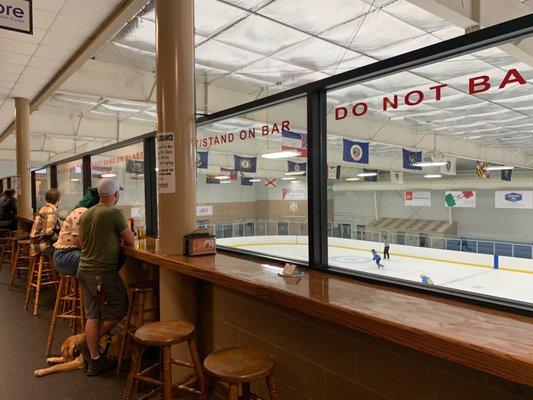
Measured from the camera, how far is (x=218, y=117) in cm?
302

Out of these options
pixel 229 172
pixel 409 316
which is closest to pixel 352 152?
pixel 409 316

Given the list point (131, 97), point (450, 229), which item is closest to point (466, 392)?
point (131, 97)

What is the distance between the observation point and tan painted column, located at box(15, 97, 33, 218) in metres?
6.88

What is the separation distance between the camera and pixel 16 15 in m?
2.98

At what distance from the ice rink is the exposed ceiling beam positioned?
5.74 metres

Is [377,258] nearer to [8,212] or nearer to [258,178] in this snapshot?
[258,178]

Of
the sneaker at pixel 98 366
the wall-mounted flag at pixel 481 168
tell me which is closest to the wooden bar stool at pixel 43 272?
the sneaker at pixel 98 366

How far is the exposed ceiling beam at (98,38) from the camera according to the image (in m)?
3.58

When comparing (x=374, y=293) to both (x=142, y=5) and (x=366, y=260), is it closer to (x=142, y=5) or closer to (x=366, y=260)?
(x=142, y=5)

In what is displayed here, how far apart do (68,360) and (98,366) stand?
34 cm

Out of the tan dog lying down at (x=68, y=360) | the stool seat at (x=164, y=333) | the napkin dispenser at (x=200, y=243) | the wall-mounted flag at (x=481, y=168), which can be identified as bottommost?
the tan dog lying down at (x=68, y=360)

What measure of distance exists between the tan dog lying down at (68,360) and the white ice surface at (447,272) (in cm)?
594

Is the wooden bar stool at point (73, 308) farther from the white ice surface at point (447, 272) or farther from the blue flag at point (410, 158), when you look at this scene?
the blue flag at point (410, 158)

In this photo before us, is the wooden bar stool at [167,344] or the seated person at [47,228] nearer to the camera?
the wooden bar stool at [167,344]
